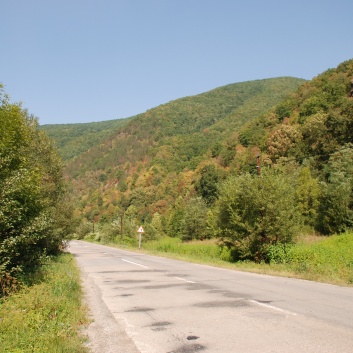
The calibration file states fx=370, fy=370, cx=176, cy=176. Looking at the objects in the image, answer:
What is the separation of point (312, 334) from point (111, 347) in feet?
10.6

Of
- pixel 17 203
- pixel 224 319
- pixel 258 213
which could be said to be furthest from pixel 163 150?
pixel 224 319

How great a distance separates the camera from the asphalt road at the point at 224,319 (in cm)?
564

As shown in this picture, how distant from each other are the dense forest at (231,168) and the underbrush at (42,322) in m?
15.7

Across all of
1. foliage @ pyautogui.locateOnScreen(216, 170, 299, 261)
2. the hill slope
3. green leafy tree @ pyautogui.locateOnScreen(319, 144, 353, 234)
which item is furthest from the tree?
foliage @ pyautogui.locateOnScreen(216, 170, 299, 261)

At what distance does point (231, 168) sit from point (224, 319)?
77.1 meters

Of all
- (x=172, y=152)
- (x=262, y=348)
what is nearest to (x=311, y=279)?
(x=262, y=348)

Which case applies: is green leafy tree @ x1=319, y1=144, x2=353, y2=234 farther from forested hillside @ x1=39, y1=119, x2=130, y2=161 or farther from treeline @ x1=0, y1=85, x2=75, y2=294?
forested hillside @ x1=39, y1=119, x2=130, y2=161

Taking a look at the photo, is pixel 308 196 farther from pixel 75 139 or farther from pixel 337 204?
pixel 75 139

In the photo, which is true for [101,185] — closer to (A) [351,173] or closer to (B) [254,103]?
(B) [254,103]

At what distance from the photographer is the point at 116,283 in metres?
14.3

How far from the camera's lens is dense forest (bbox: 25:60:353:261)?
24.0m

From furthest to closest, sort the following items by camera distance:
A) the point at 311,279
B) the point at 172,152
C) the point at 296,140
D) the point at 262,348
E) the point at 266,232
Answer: the point at 172,152, the point at 296,140, the point at 266,232, the point at 311,279, the point at 262,348

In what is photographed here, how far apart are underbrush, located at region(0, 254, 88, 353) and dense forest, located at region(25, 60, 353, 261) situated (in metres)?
15.7

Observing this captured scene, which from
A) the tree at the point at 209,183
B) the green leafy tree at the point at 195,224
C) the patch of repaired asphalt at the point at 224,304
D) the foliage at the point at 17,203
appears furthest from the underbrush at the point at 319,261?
the tree at the point at 209,183
